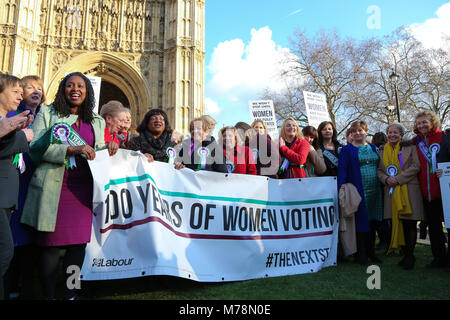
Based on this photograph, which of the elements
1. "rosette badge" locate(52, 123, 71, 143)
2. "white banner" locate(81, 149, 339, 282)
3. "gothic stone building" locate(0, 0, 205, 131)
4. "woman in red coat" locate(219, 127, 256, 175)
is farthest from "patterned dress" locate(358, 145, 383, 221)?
"gothic stone building" locate(0, 0, 205, 131)

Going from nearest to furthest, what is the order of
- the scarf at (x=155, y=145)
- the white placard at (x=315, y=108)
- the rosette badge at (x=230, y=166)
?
the scarf at (x=155, y=145) < the rosette badge at (x=230, y=166) < the white placard at (x=315, y=108)

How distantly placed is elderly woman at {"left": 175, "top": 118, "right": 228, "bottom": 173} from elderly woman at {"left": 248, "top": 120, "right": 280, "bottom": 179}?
69 centimetres

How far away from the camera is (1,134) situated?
2029mm

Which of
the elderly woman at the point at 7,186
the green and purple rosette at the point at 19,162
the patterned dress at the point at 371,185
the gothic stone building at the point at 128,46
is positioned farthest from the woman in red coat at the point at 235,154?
the gothic stone building at the point at 128,46

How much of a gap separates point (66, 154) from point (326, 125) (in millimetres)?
3956

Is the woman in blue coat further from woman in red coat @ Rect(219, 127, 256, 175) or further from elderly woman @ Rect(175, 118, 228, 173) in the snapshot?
elderly woman @ Rect(175, 118, 228, 173)

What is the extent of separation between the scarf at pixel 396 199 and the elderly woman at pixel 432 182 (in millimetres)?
265

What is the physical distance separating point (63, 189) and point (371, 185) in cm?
400

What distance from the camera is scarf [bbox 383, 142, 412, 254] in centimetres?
409

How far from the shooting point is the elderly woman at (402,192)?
13.3ft

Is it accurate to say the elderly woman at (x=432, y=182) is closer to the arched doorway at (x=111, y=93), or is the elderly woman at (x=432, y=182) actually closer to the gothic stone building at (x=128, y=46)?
the gothic stone building at (x=128, y=46)
